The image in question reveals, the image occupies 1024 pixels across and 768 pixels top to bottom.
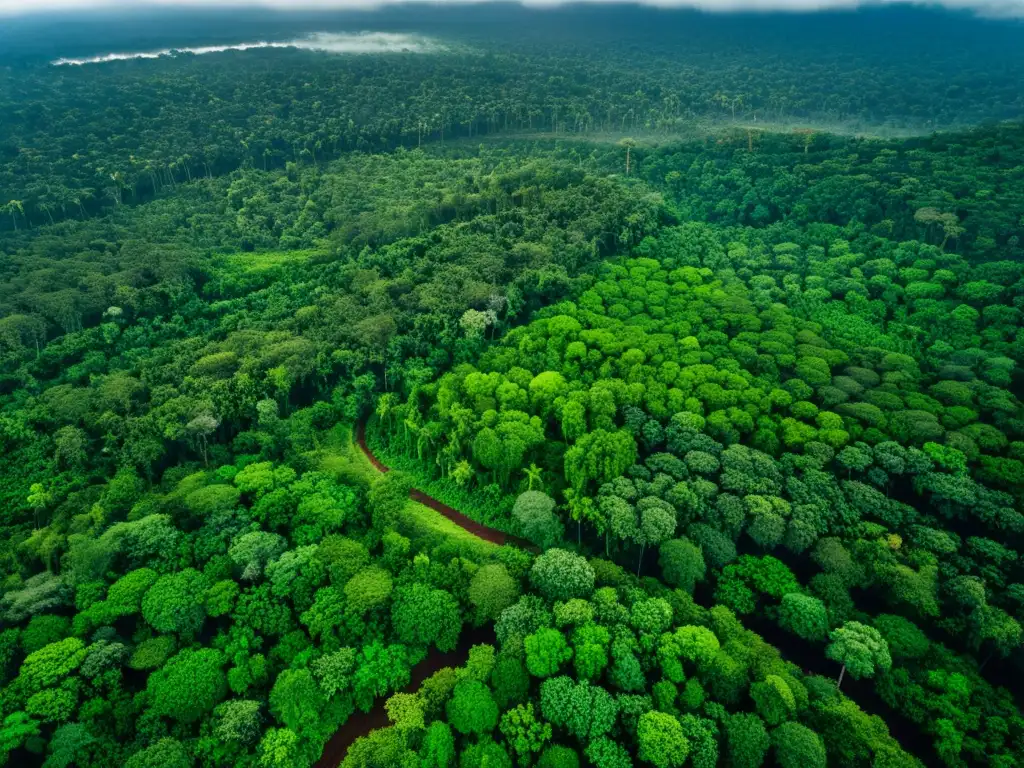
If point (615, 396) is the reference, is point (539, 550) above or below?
below

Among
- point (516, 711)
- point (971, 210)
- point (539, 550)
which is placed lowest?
point (539, 550)

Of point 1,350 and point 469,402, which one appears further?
point 1,350

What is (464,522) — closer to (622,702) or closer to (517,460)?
(517,460)

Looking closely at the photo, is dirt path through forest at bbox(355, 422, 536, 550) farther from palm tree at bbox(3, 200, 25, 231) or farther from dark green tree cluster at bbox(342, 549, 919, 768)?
palm tree at bbox(3, 200, 25, 231)

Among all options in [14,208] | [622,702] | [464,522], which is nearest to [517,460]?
[464,522]

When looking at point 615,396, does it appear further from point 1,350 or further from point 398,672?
point 1,350

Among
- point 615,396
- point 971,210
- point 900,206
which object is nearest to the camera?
point 615,396

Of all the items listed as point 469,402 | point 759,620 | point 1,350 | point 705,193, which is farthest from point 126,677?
point 705,193

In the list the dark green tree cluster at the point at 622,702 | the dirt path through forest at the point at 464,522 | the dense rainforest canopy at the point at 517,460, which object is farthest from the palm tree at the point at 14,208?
the dark green tree cluster at the point at 622,702

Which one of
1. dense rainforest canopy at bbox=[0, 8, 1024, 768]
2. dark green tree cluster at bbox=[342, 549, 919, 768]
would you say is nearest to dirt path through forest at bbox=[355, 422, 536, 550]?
dense rainforest canopy at bbox=[0, 8, 1024, 768]
